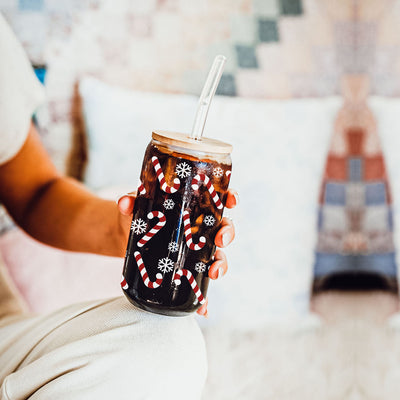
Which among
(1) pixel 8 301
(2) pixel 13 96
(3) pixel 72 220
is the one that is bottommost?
(1) pixel 8 301

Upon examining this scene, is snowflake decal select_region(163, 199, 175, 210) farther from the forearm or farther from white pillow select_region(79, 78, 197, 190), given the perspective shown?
white pillow select_region(79, 78, 197, 190)

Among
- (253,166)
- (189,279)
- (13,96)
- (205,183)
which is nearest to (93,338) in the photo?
(189,279)

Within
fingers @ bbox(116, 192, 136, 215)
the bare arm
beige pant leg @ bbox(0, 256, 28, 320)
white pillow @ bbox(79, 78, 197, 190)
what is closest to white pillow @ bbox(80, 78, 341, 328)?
white pillow @ bbox(79, 78, 197, 190)

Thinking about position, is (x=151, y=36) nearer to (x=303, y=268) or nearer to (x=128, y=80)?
(x=128, y=80)

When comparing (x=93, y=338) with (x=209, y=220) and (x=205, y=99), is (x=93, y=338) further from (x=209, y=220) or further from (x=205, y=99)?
(x=205, y=99)

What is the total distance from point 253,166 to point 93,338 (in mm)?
857

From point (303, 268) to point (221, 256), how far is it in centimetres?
84

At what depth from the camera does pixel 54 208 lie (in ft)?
3.33

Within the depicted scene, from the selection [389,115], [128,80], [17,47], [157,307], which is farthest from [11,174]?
[389,115]

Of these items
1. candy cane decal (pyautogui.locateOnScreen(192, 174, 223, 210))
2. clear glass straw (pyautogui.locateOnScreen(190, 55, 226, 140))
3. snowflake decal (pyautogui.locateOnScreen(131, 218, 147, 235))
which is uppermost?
clear glass straw (pyautogui.locateOnScreen(190, 55, 226, 140))

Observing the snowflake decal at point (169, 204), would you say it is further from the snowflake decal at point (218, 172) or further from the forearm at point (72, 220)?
the forearm at point (72, 220)

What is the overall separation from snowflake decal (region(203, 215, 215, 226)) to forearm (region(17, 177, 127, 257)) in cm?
22

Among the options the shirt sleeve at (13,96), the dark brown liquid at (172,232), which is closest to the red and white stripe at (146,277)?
the dark brown liquid at (172,232)

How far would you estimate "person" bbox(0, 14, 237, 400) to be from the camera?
2.16 feet
